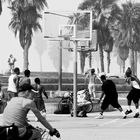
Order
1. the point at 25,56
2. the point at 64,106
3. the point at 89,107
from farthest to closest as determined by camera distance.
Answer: the point at 25,56, the point at 64,106, the point at 89,107

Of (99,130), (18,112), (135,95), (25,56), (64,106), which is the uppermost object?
(18,112)

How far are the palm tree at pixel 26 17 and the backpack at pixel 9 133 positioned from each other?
214 ft

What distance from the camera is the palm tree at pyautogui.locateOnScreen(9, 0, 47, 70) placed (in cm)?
7575

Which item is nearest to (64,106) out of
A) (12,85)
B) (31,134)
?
(12,85)

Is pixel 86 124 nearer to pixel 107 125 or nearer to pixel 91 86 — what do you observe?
pixel 107 125

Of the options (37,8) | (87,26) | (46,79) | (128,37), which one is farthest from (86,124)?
(128,37)

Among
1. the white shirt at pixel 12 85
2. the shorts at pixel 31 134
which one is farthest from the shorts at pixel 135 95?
the shorts at pixel 31 134

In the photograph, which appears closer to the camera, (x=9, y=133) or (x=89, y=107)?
(x=9, y=133)

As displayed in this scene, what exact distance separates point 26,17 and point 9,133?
2642 inches

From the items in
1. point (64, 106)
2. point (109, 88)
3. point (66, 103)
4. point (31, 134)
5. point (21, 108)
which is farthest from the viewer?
point (64, 106)

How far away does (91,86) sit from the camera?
38875 mm

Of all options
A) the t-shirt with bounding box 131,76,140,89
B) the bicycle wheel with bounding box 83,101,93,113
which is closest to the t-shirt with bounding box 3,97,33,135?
the t-shirt with bounding box 131,76,140,89

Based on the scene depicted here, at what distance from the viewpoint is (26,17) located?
76625 millimetres

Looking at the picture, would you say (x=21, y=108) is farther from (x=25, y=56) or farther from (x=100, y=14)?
(x=100, y=14)
